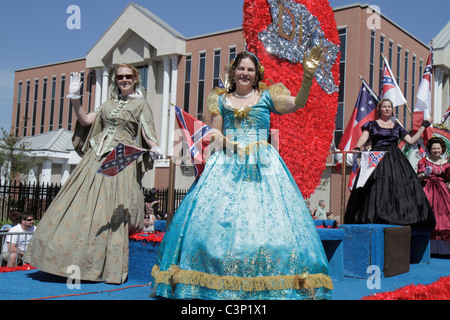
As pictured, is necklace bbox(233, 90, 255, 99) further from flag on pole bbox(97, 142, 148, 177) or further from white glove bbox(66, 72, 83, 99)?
white glove bbox(66, 72, 83, 99)

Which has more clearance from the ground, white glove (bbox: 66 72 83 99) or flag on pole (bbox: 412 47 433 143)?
flag on pole (bbox: 412 47 433 143)

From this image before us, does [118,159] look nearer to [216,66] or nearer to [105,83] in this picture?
[216,66]

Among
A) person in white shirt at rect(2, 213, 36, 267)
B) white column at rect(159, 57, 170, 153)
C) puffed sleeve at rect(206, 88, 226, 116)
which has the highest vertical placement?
white column at rect(159, 57, 170, 153)

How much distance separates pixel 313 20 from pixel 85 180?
4.21 meters

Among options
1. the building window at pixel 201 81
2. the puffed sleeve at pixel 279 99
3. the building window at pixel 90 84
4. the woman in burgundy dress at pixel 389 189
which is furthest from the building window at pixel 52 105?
the puffed sleeve at pixel 279 99

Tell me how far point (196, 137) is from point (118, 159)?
73 cm

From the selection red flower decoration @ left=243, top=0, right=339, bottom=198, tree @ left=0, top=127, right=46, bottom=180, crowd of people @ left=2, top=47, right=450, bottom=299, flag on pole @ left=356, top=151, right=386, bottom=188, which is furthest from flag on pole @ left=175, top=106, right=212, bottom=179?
tree @ left=0, top=127, right=46, bottom=180

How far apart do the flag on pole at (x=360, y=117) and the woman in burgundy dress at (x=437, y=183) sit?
0.97 m

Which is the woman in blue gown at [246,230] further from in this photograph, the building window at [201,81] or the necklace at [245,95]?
the building window at [201,81]

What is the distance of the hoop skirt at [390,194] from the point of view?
5.57 metres

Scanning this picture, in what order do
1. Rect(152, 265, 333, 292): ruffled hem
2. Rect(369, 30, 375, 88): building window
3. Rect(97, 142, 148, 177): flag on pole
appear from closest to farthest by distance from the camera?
Rect(152, 265, 333, 292): ruffled hem < Rect(97, 142, 148, 177): flag on pole < Rect(369, 30, 375, 88): building window

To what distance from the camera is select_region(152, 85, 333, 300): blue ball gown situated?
2.91m

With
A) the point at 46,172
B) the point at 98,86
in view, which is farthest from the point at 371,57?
the point at 46,172

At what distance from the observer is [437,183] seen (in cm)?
672
